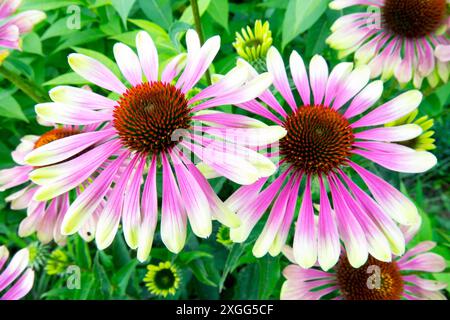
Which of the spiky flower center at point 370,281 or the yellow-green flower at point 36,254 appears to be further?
the yellow-green flower at point 36,254

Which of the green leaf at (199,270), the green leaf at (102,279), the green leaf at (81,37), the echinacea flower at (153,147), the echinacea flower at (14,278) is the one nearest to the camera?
the echinacea flower at (153,147)

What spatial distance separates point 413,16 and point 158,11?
80cm

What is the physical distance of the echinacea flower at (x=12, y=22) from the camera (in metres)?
1.00

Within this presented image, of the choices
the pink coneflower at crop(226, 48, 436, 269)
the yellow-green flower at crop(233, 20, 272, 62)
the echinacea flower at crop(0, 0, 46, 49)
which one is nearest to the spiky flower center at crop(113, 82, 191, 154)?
the pink coneflower at crop(226, 48, 436, 269)

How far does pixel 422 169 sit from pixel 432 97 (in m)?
0.80

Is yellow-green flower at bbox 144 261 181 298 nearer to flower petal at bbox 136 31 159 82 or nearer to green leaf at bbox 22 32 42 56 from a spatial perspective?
flower petal at bbox 136 31 159 82

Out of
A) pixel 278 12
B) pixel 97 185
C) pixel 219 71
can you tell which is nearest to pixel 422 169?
pixel 97 185

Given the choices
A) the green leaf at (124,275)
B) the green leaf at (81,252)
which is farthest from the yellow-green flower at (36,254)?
the green leaf at (124,275)

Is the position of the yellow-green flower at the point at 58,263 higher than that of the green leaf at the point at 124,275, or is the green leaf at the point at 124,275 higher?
the green leaf at the point at 124,275

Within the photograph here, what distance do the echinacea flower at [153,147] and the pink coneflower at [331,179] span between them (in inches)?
4.1

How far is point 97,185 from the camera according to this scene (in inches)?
29.5

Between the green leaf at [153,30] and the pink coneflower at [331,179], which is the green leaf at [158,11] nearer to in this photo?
the green leaf at [153,30]

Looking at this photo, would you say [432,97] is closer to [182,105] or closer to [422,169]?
[422,169]

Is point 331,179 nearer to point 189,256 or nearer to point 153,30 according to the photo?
point 189,256
